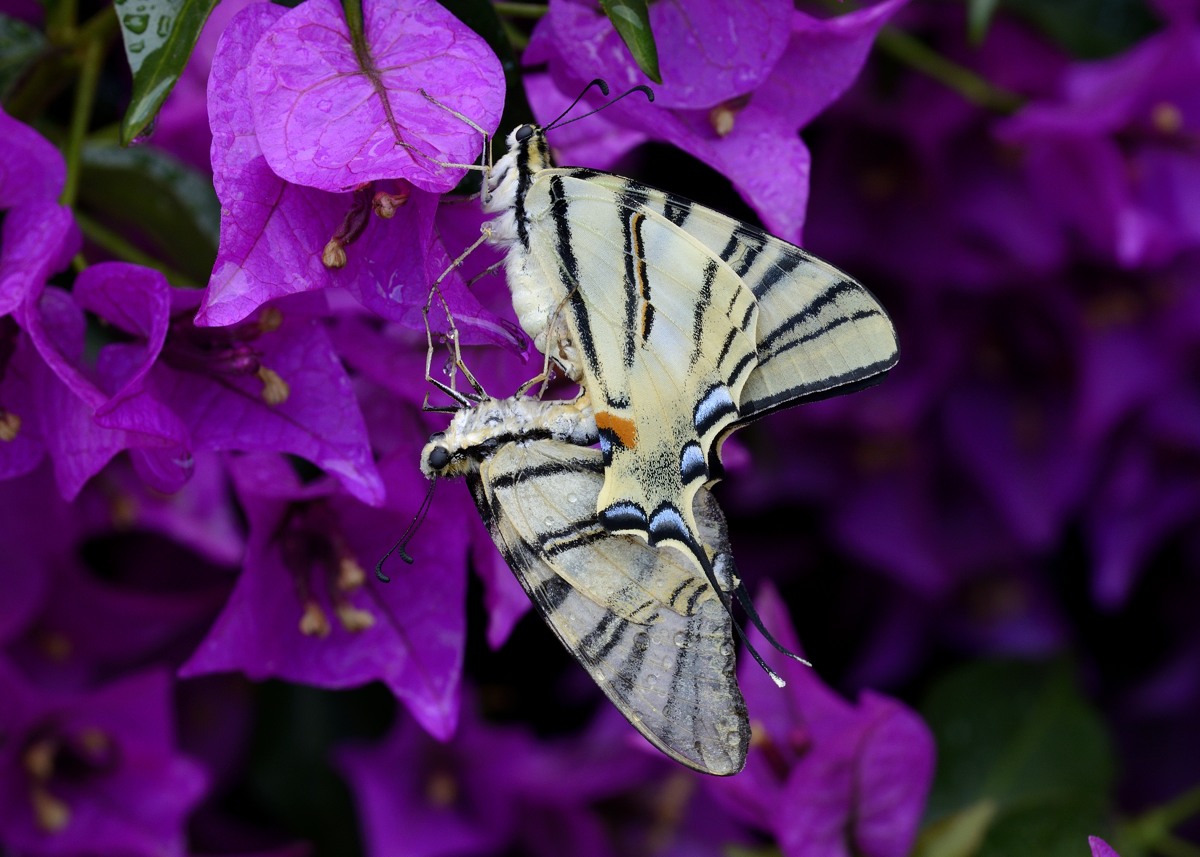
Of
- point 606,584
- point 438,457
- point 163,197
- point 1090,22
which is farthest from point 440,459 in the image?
point 1090,22

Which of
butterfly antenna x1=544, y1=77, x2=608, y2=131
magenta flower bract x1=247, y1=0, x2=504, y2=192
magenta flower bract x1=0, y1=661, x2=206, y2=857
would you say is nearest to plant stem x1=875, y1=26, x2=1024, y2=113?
butterfly antenna x1=544, y1=77, x2=608, y2=131

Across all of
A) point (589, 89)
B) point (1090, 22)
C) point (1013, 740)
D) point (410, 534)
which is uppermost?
point (589, 89)

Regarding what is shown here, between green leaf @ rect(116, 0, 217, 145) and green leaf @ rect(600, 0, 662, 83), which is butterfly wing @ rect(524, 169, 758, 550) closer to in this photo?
green leaf @ rect(600, 0, 662, 83)

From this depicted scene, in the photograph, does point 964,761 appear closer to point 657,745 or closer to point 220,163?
point 657,745

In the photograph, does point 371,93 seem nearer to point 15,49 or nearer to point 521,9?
point 521,9

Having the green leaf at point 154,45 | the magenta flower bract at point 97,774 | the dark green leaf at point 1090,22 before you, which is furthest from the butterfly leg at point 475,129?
the dark green leaf at point 1090,22

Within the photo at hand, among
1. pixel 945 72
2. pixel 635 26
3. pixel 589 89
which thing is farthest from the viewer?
pixel 945 72

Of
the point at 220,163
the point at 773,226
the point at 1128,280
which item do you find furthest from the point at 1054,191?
the point at 220,163
